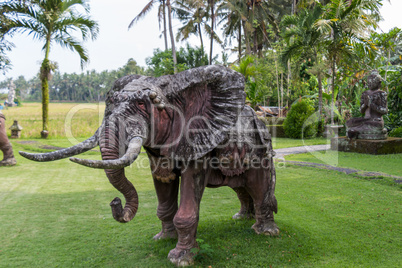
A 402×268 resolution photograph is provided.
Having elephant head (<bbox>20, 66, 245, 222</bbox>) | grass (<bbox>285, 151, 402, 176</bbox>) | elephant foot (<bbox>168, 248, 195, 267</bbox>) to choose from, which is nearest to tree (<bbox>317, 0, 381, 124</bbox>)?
grass (<bbox>285, 151, 402, 176</bbox>)

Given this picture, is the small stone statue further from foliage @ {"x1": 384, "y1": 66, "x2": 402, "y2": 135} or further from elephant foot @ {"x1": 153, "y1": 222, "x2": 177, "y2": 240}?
elephant foot @ {"x1": 153, "y1": 222, "x2": 177, "y2": 240}

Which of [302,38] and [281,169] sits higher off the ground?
[302,38]

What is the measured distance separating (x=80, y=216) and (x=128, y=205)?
207 centimetres

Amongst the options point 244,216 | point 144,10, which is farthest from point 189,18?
point 244,216

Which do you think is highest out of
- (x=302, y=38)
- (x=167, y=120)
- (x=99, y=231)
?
(x=302, y=38)

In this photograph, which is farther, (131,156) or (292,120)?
(292,120)

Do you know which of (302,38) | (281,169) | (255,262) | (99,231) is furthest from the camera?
(302,38)

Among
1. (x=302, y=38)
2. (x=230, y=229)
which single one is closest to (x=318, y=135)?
(x=302, y=38)

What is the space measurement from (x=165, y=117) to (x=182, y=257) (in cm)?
125

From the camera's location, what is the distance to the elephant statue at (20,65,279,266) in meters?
2.43

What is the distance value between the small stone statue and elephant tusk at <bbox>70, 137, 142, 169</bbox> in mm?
9359

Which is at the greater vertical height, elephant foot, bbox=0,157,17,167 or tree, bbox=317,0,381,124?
tree, bbox=317,0,381,124

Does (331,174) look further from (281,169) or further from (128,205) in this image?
(128,205)

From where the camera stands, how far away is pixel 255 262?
9.58 feet
